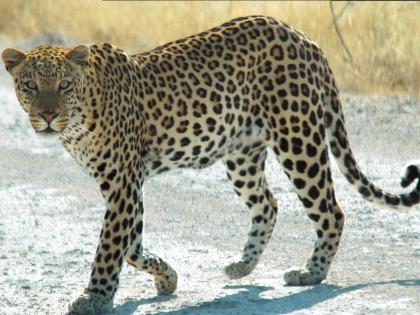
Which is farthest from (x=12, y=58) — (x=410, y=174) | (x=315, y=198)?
(x=410, y=174)

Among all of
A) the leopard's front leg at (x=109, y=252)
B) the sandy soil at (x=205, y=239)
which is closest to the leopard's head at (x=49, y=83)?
the leopard's front leg at (x=109, y=252)

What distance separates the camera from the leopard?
710 centimetres

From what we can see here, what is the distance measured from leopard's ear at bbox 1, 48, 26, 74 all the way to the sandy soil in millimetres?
1301

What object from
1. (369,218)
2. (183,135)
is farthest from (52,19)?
(183,135)

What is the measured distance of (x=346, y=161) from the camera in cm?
786

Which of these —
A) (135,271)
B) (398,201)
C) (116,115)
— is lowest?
(135,271)

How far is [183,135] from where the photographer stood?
297 inches

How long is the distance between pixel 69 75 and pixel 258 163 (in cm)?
148

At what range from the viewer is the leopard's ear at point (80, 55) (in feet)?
23.1

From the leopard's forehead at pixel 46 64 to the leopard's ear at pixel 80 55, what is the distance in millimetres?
37

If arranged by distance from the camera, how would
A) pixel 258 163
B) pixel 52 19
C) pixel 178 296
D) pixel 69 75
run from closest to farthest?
pixel 69 75 < pixel 178 296 < pixel 258 163 < pixel 52 19

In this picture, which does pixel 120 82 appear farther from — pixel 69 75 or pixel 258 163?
pixel 258 163

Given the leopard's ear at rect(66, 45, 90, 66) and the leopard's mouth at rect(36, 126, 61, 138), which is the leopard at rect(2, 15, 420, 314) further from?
the leopard's mouth at rect(36, 126, 61, 138)

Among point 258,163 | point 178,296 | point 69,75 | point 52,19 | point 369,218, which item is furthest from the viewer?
point 52,19
